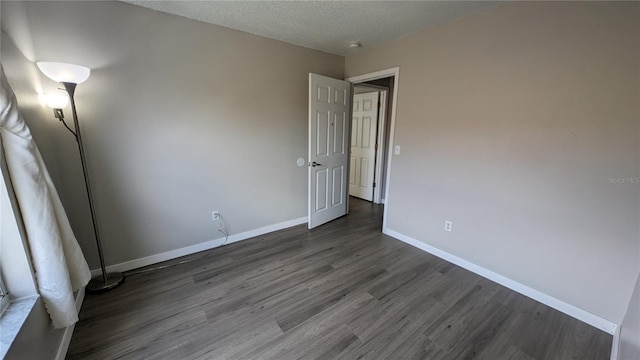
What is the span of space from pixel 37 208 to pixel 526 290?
135 inches

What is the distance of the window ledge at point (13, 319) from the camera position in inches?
38.6

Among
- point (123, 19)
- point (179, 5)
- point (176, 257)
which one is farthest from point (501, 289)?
point (123, 19)

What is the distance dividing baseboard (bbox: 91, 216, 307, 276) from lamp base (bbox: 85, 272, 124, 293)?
0.07m

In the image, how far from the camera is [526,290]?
2.13 meters

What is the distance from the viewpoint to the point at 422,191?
2.82 metres

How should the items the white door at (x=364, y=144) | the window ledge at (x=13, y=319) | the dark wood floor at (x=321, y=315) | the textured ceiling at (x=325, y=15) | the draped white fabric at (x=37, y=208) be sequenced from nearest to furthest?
1. the window ledge at (x=13, y=319)
2. the draped white fabric at (x=37, y=208)
3. the dark wood floor at (x=321, y=315)
4. the textured ceiling at (x=325, y=15)
5. the white door at (x=364, y=144)

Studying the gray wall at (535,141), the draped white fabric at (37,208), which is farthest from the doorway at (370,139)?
the draped white fabric at (37,208)

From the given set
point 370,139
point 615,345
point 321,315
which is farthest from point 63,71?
point 615,345

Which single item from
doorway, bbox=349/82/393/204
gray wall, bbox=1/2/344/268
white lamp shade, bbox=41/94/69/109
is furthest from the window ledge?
doorway, bbox=349/82/393/204

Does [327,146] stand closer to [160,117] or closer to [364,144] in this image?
[364,144]

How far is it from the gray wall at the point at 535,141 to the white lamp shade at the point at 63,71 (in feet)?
9.42

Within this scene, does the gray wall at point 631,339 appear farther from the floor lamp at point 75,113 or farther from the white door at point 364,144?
the floor lamp at point 75,113

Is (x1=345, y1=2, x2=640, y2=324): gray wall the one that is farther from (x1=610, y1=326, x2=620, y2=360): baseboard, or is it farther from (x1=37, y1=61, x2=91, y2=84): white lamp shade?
(x1=37, y1=61, x2=91, y2=84): white lamp shade

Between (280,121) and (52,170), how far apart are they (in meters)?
2.09
